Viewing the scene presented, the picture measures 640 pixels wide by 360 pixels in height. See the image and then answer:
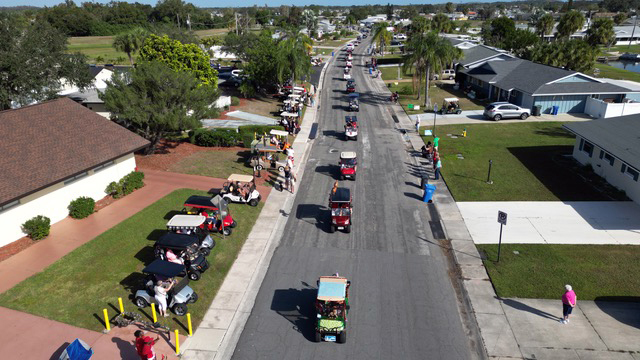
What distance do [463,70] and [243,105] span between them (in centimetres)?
3327

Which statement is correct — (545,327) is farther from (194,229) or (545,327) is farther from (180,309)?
(194,229)

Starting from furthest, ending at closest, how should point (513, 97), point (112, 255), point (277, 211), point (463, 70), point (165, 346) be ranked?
point (463, 70), point (513, 97), point (277, 211), point (112, 255), point (165, 346)

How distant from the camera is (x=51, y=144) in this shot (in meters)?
24.1

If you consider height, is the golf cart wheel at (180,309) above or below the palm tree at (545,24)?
below

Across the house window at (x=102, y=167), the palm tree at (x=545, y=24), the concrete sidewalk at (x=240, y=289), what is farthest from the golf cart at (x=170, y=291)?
the palm tree at (x=545, y=24)

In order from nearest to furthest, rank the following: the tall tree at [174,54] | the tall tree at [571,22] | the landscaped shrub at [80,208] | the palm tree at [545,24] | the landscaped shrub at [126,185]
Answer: the landscaped shrub at [80,208], the landscaped shrub at [126,185], the tall tree at [174,54], the tall tree at [571,22], the palm tree at [545,24]

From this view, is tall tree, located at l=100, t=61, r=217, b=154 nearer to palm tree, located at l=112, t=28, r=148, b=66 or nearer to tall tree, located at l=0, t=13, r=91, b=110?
tall tree, located at l=0, t=13, r=91, b=110

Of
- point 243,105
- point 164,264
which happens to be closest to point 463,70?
point 243,105

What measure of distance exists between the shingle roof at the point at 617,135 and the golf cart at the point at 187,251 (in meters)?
24.8

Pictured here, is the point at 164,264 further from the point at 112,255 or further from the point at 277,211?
the point at 277,211

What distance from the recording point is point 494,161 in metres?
33.5

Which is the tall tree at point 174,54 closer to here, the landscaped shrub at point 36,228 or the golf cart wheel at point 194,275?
the landscaped shrub at point 36,228

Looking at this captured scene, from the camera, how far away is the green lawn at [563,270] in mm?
17734

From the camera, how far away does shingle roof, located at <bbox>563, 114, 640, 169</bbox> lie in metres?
26.4
